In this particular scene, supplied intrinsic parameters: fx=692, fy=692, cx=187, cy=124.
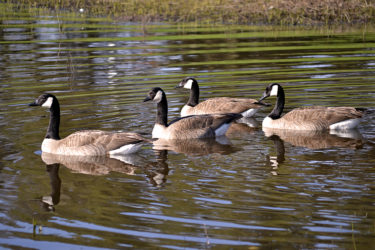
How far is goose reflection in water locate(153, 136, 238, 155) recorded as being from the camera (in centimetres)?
1430

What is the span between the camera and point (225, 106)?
57.4 feet

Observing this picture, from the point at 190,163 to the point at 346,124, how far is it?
4601mm

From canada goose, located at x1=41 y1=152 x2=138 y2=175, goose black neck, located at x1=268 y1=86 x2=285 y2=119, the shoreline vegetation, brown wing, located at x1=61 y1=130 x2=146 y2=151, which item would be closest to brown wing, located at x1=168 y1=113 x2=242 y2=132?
goose black neck, located at x1=268 y1=86 x2=285 y2=119

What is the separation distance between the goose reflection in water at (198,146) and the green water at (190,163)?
0.04 metres

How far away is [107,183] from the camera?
11.8 m

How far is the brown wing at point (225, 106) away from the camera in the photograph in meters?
17.4

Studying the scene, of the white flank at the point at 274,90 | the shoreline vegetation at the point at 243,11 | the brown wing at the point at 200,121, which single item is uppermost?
the shoreline vegetation at the point at 243,11

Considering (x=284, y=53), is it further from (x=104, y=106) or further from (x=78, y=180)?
(x=78, y=180)

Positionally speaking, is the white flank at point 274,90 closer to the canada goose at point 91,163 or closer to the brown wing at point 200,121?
the brown wing at point 200,121

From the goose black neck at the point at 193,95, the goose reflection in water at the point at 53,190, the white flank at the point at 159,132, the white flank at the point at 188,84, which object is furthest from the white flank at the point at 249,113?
the goose reflection in water at the point at 53,190

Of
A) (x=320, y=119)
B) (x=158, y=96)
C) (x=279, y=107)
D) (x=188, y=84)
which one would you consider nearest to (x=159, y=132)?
(x=158, y=96)

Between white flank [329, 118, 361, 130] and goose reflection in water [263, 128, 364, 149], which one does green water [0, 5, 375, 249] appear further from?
white flank [329, 118, 361, 130]

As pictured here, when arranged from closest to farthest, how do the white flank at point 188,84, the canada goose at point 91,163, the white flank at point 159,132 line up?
the canada goose at point 91,163 → the white flank at point 159,132 → the white flank at point 188,84

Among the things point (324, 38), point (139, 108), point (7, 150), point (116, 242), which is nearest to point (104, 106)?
point (139, 108)
